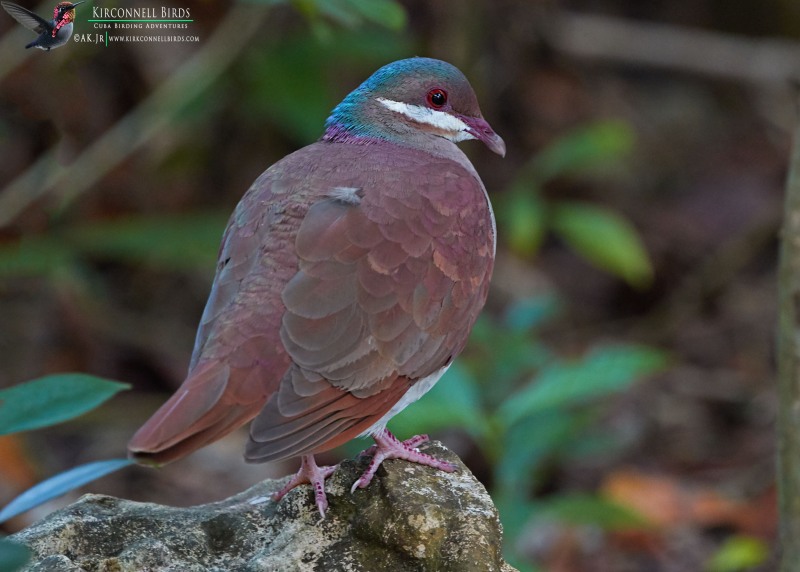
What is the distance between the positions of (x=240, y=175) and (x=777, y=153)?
4.79 meters

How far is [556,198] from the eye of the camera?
889 centimetres

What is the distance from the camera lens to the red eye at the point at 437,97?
13.8 feet

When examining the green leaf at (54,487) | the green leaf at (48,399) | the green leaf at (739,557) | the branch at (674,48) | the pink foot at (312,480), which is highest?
the branch at (674,48)

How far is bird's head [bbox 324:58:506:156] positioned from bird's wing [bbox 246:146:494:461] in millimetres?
265

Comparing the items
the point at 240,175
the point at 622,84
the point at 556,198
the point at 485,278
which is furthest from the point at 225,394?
the point at 622,84

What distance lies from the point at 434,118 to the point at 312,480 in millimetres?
1490

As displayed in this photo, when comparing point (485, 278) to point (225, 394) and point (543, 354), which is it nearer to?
point (225, 394)

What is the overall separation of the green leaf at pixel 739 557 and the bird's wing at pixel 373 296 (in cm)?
235

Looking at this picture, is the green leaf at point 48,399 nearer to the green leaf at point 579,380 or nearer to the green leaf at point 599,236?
the green leaf at point 579,380

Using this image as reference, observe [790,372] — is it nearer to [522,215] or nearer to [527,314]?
[527,314]

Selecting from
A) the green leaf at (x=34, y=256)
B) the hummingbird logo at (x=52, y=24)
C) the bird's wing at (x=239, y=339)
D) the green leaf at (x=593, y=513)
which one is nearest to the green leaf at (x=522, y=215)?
the green leaf at (x=593, y=513)

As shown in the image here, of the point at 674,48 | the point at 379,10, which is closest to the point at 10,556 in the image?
the point at 379,10

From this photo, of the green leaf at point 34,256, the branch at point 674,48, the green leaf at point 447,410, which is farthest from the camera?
the branch at point 674,48

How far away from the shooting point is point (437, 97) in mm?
4219
